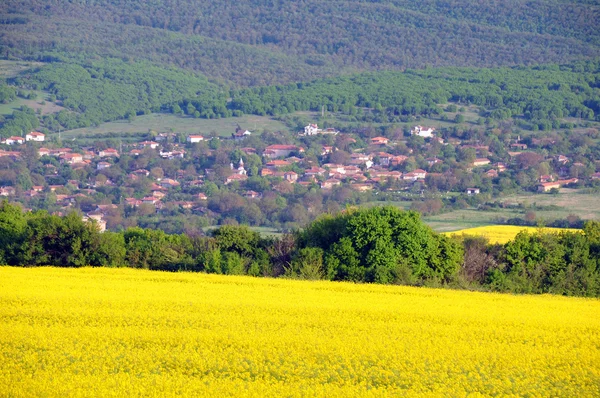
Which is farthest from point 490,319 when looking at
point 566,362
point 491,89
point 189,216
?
point 491,89

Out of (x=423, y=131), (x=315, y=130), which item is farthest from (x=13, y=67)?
(x=423, y=131)

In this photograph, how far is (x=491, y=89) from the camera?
12306 centimetres

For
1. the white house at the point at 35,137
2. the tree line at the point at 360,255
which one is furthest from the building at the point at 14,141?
the tree line at the point at 360,255

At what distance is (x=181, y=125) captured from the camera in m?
110

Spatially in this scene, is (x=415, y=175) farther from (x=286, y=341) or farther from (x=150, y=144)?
(x=286, y=341)

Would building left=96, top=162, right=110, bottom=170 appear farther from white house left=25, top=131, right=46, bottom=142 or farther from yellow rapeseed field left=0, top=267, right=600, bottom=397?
yellow rapeseed field left=0, top=267, right=600, bottom=397

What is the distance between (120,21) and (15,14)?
1861cm

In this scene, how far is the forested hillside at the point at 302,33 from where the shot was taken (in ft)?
470

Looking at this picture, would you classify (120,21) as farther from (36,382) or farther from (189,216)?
(36,382)

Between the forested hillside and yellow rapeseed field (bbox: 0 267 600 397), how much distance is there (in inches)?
4547

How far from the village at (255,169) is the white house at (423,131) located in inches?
4.9

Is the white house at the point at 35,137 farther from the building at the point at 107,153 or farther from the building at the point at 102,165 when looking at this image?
the building at the point at 102,165

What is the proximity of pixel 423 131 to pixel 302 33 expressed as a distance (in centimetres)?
6486

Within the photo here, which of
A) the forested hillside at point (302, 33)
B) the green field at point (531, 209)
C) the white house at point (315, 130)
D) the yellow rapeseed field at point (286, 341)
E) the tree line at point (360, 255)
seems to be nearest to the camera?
the yellow rapeseed field at point (286, 341)
